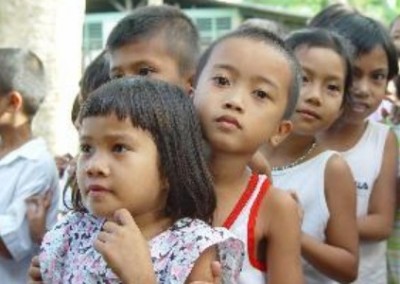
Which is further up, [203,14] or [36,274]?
[36,274]

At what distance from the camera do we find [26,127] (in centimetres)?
355

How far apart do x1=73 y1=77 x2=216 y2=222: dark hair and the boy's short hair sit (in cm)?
183

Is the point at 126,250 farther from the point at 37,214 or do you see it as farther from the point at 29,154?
the point at 29,154

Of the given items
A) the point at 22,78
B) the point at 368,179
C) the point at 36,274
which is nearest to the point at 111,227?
the point at 36,274

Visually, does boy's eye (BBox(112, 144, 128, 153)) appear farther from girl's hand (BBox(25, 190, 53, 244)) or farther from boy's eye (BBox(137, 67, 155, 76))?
girl's hand (BBox(25, 190, 53, 244))

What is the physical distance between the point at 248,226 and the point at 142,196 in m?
0.31

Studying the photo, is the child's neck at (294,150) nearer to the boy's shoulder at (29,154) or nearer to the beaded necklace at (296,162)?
the beaded necklace at (296,162)

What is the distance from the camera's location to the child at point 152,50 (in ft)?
7.41

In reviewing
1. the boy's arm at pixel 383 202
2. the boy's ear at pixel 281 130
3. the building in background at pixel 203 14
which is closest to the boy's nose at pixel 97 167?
the boy's ear at pixel 281 130

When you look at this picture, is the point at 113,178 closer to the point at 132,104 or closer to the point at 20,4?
the point at 132,104

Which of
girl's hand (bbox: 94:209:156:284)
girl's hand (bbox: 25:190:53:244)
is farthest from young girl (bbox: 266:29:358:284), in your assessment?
girl's hand (bbox: 25:190:53:244)

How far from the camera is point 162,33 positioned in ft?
7.64

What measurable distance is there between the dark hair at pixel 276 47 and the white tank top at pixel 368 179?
965mm

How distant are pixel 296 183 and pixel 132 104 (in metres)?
0.93
